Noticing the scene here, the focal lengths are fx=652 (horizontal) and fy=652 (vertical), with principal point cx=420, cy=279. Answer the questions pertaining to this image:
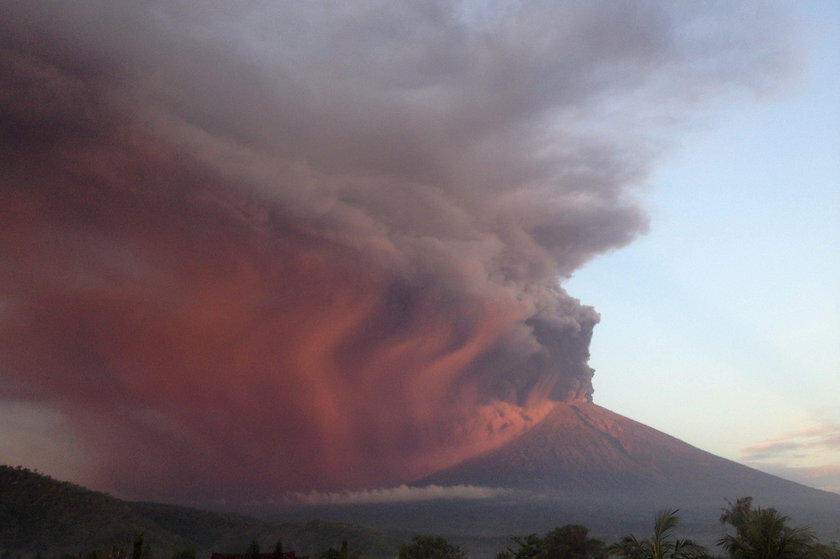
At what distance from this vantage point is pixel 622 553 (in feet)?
68.7

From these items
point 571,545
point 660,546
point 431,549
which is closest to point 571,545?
point 571,545

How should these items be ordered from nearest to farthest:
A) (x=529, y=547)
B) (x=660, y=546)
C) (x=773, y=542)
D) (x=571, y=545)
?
(x=660, y=546), (x=773, y=542), (x=571, y=545), (x=529, y=547)

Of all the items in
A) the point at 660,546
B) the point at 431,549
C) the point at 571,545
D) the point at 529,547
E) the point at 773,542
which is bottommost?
the point at 431,549

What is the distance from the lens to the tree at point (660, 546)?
19.4m

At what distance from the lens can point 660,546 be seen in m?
19.9

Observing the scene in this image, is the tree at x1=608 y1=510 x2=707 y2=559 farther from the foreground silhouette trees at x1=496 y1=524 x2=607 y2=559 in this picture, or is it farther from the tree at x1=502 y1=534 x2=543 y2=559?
the tree at x1=502 y1=534 x2=543 y2=559

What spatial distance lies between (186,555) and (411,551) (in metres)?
36.3

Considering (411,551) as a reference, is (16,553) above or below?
below

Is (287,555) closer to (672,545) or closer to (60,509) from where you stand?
(672,545)

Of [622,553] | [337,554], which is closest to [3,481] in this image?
Answer: [337,554]

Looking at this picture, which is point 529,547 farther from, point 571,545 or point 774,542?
point 774,542

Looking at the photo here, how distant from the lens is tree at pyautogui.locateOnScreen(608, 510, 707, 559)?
63.7 ft

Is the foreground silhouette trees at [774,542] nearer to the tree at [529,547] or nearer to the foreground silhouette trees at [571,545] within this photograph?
the foreground silhouette trees at [571,545]

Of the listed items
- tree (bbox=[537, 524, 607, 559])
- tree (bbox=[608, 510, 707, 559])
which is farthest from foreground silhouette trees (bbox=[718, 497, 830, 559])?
tree (bbox=[537, 524, 607, 559])
